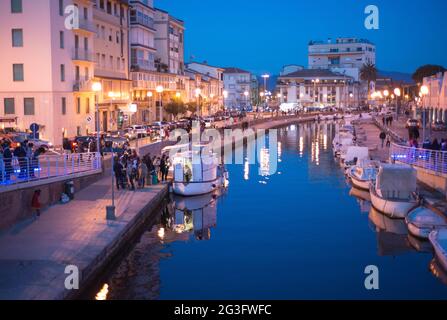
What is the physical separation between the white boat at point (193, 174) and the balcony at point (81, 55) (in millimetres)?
18171

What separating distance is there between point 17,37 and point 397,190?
31707 mm

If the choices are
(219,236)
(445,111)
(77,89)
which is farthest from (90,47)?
(445,111)

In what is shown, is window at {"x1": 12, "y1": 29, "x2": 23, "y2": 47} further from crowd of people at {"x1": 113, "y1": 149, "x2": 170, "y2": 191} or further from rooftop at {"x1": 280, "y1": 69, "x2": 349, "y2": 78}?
rooftop at {"x1": 280, "y1": 69, "x2": 349, "y2": 78}

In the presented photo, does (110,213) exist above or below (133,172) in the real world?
below

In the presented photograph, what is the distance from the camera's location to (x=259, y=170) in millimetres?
53125

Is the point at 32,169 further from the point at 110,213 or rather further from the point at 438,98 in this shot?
the point at 438,98

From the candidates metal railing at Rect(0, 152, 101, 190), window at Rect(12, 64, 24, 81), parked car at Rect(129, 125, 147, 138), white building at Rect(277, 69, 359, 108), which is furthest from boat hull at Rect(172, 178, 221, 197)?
white building at Rect(277, 69, 359, 108)

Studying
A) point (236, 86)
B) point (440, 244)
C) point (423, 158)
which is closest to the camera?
point (440, 244)

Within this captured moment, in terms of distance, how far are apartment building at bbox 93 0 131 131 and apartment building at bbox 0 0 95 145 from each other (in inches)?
401

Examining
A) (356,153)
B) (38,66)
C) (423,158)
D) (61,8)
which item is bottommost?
(356,153)

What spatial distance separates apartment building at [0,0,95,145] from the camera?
47438mm

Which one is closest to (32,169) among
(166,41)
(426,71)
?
(166,41)

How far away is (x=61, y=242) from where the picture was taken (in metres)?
21.4
